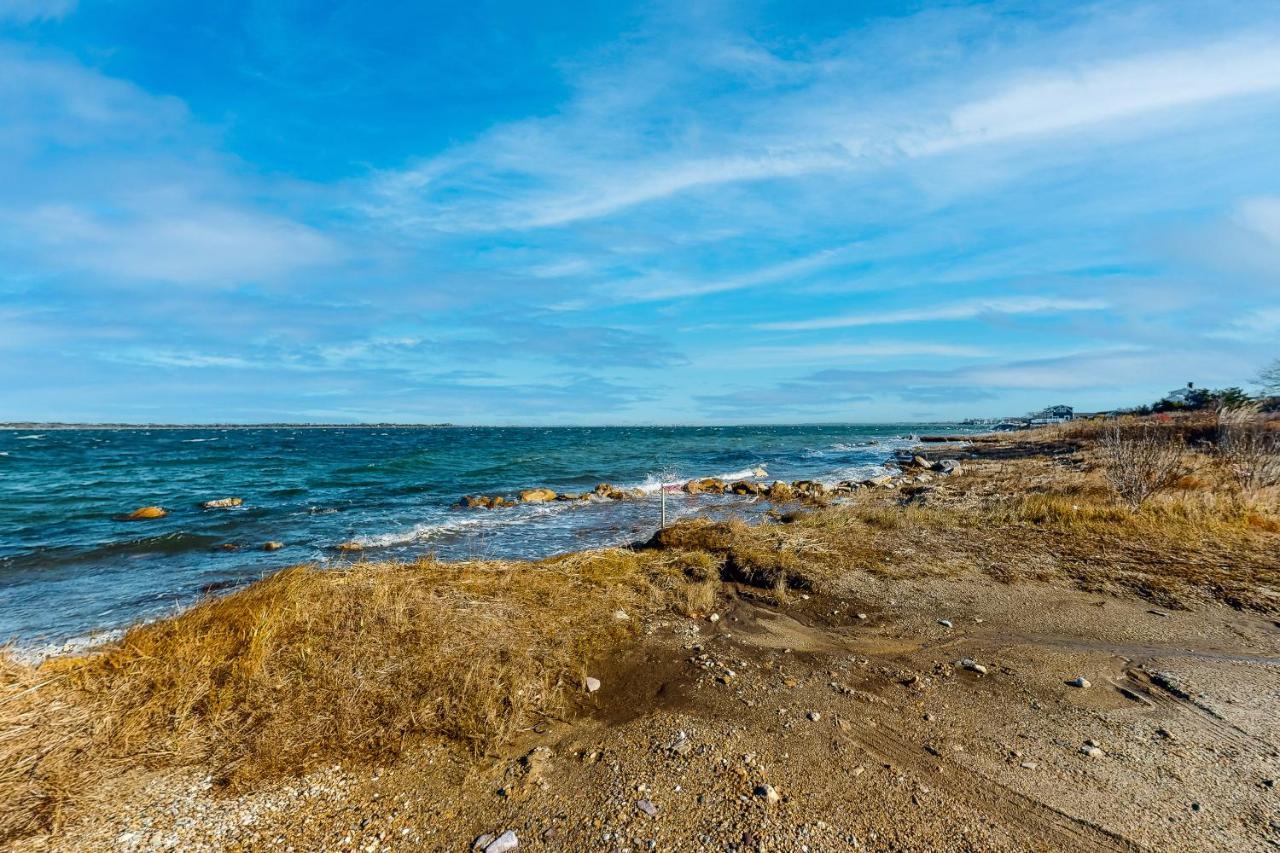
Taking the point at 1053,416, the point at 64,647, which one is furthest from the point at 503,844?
the point at 1053,416

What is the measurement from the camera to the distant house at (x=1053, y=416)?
279 ft

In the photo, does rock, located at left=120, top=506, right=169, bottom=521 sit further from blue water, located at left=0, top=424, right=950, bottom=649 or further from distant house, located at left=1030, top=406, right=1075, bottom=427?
distant house, located at left=1030, top=406, right=1075, bottom=427

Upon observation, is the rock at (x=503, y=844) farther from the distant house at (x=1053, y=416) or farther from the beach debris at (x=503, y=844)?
the distant house at (x=1053, y=416)

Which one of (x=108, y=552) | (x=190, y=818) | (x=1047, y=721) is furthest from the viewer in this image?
(x=108, y=552)

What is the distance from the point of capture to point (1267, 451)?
45.8 ft

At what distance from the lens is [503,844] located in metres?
3.18

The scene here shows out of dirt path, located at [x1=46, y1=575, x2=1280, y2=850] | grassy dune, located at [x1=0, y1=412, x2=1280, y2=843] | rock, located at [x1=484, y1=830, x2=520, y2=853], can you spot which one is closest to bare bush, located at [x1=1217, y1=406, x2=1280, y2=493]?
grassy dune, located at [x1=0, y1=412, x2=1280, y2=843]

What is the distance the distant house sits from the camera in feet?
279

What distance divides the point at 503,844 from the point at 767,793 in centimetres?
161

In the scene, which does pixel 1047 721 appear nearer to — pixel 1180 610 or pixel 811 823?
pixel 811 823

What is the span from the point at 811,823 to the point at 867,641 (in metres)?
3.17

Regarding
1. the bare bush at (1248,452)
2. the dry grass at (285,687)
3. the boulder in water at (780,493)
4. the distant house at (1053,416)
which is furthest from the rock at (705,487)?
the distant house at (1053,416)

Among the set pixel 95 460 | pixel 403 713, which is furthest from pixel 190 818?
pixel 95 460

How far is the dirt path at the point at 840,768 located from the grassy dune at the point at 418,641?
0.27 meters
